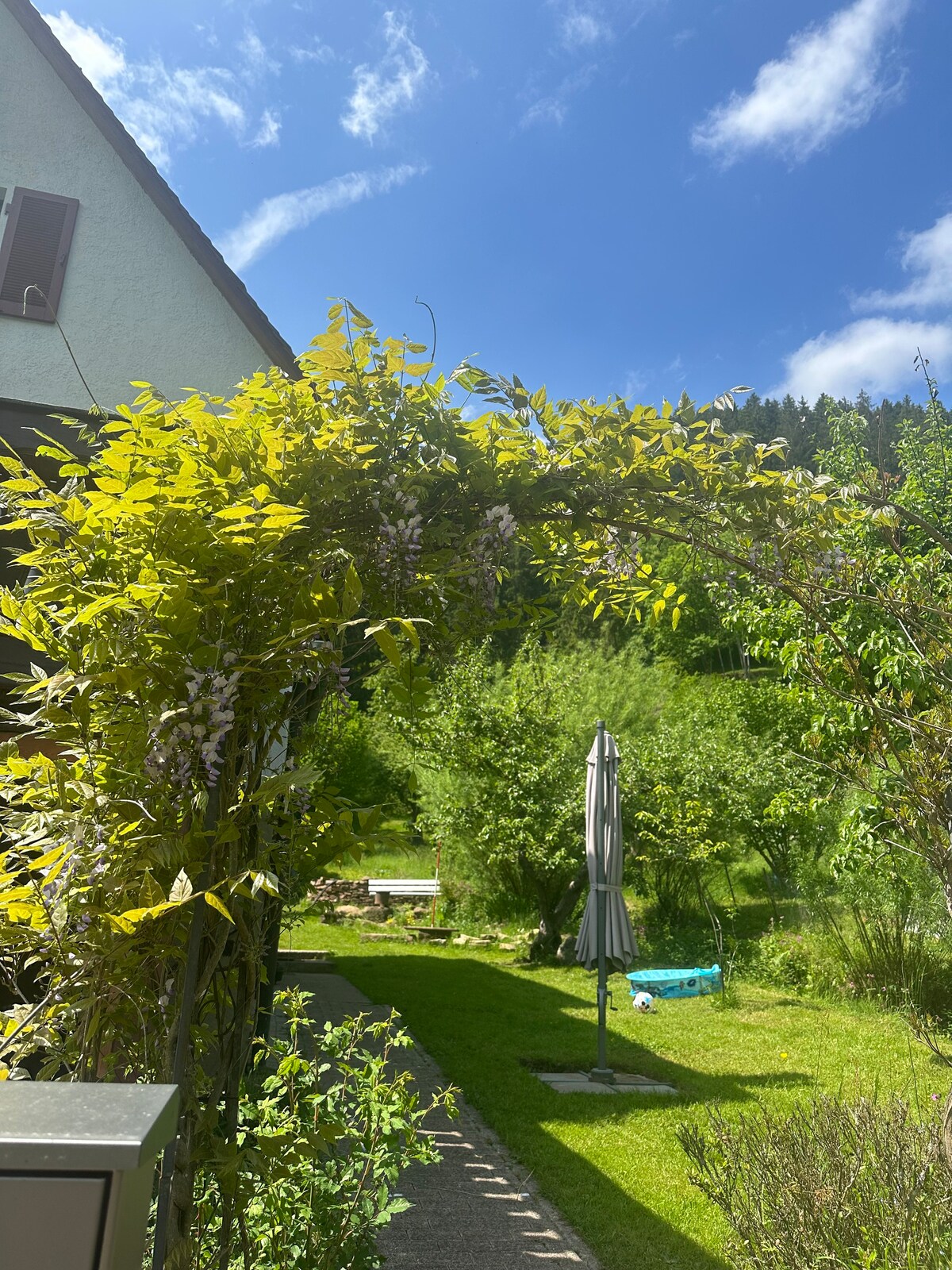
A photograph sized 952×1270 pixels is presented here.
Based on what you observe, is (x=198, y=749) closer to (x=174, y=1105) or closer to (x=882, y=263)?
(x=174, y=1105)

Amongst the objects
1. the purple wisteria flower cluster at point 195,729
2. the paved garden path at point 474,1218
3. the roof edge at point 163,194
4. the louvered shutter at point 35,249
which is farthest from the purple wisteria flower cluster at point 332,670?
the louvered shutter at point 35,249

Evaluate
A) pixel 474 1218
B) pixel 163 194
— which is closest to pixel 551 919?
pixel 474 1218

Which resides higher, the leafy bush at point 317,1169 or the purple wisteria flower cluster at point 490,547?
the purple wisteria flower cluster at point 490,547

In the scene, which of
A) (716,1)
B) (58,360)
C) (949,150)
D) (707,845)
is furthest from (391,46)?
(707,845)

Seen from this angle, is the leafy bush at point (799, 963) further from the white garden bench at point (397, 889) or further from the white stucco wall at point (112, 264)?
the white stucco wall at point (112, 264)

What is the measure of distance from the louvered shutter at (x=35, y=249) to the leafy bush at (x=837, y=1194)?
18.0ft

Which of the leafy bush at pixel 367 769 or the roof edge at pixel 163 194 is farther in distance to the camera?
the leafy bush at pixel 367 769

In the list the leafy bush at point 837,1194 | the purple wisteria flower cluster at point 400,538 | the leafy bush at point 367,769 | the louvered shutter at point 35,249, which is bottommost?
the leafy bush at point 837,1194

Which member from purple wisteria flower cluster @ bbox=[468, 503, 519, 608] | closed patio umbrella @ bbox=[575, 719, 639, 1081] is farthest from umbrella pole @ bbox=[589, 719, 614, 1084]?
purple wisteria flower cluster @ bbox=[468, 503, 519, 608]

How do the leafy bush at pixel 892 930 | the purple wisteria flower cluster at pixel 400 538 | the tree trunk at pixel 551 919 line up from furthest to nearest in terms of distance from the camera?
the tree trunk at pixel 551 919, the leafy bush at pixel 892 930, the purple wisteria flower cluster at pixel 400 538

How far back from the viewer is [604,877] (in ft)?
26.3

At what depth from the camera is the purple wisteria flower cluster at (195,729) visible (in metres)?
1.75

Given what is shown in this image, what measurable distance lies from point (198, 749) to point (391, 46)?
7.94 metres

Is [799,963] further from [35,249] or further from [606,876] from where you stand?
[35,249]
